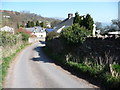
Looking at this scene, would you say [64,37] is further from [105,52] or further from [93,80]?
[93,80]

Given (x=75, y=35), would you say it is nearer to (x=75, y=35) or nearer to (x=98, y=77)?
(x=75, y=35)

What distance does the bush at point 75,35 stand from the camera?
18.5 metres

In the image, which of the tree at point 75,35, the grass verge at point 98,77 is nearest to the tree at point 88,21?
the tree at point 75,35

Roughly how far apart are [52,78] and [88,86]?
3.07 m

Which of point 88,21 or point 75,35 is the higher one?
point 88,21

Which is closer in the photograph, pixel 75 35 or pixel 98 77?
pixel 98 77

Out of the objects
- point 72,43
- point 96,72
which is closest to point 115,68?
point 96,72

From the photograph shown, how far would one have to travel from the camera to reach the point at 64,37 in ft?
63.5

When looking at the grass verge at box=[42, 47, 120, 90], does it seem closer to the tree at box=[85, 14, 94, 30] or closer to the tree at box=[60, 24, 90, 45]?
the tree at box=[60, 24, 90, 45]

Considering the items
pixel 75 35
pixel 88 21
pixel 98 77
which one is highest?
pixel 88 21

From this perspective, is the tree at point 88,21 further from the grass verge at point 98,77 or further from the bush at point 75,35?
the grass verge at point 98,77

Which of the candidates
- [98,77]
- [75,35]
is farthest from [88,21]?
[98,77]

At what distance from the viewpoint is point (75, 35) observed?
61.1ft

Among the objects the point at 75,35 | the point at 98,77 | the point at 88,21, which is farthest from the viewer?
the point at 88,21
